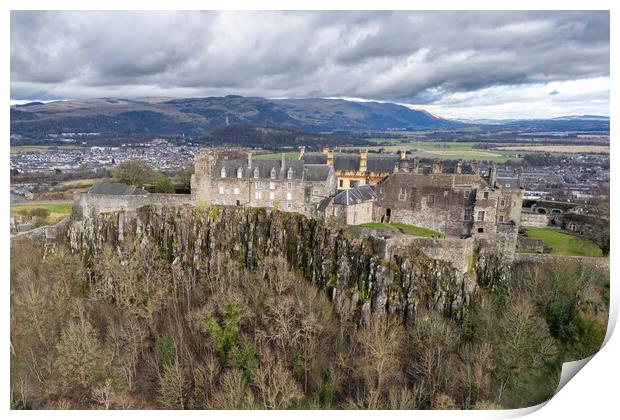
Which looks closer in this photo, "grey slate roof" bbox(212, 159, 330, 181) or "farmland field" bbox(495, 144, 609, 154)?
"grey slate roof" bbox(212, 159, 330, 181)

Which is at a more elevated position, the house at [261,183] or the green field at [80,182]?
the house at [261,183]

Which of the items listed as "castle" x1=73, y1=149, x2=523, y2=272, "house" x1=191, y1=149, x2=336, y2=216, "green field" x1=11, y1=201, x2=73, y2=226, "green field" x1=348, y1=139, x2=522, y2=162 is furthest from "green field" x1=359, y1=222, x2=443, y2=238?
"green field" x1=348, y1=139, x2=522, y2=162

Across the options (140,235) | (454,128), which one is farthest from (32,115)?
(454,128)

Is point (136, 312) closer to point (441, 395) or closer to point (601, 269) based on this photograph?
point (441, 395)

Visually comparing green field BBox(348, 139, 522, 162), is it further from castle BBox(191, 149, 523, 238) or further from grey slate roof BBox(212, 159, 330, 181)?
grey slate roof BBox(212, 159, 330, 181)

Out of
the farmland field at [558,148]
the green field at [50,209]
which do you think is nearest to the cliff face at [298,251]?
the green field at [50,209]

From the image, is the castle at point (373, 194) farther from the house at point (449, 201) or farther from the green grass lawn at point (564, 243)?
the green grass lawn at point (564, 243)

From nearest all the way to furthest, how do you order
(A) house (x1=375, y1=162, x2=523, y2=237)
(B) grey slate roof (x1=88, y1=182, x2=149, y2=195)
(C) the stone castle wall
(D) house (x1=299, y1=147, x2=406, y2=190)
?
1. (A) house (x1=375, y1=162, x2=523, y2=237)
2. (C) the stone castle wall
3. (B) grey slate roof (x1=88, y1=182, x2=149, y2=195)
4. (D) house (x1=299, y1=147, x2=406, y2=190)
